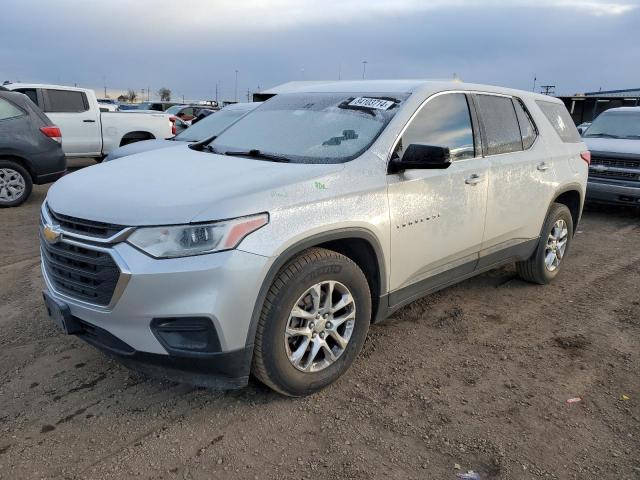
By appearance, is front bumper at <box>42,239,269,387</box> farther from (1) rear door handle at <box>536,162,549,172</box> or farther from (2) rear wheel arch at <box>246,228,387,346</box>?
(1) rear door handle at <box>536,162,549,172</box>

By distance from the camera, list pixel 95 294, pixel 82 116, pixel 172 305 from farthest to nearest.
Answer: pixel 82 116, pixel 95 294, pixel 172 305

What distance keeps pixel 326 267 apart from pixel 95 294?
3.88ft

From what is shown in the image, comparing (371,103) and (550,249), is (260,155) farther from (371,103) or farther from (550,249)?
(550,249)

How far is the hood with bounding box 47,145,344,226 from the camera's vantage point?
2510mm

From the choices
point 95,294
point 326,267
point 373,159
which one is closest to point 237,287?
point 326,267

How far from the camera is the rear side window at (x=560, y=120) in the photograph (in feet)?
16.1

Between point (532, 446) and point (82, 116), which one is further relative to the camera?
point (82, 116)

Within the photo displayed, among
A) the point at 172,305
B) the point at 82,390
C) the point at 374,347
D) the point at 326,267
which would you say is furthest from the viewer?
the point at 374,347

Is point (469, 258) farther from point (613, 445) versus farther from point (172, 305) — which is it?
point (172, 305)

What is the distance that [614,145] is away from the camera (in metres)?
8.62

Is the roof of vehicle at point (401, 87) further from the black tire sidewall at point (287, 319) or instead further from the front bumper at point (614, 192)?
the front bumper at point (614, 192)

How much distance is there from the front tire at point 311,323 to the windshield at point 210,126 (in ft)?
16.5

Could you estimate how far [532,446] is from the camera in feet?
8.78

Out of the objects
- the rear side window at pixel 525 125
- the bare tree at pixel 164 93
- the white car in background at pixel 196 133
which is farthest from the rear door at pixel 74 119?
the bare tree at pixel 164 93
